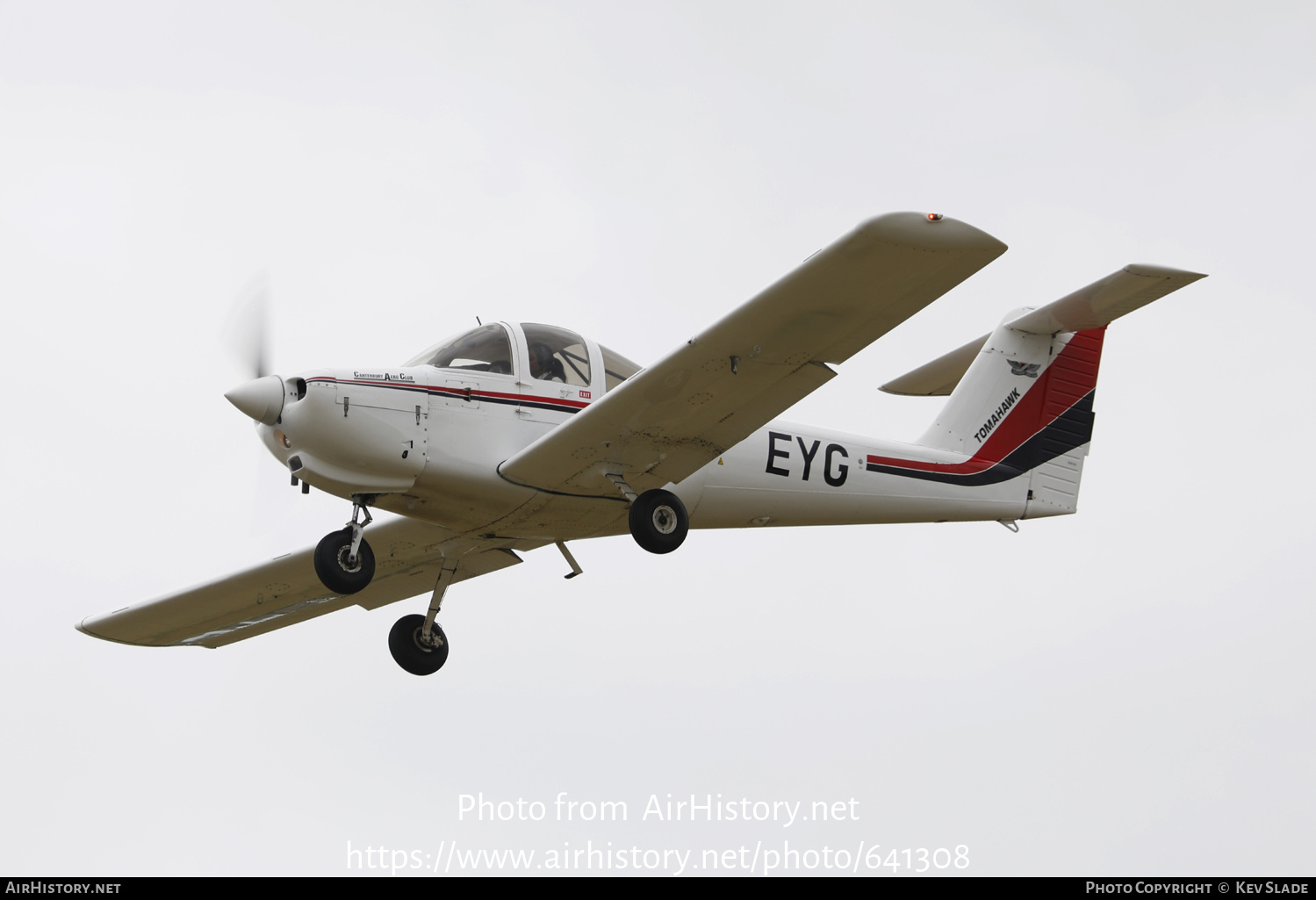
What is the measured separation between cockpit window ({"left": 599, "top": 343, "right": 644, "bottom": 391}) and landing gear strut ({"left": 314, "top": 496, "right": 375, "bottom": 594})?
2.21 meters

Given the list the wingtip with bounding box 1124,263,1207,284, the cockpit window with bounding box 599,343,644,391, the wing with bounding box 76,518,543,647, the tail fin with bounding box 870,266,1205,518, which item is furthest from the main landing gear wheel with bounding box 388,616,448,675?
the wingtip with bounding box 1124,263,1207,284

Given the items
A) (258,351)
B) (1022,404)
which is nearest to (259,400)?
(258,351)

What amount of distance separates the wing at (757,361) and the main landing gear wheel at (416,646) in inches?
87.4

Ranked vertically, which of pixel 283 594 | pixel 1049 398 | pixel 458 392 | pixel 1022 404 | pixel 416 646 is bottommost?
pixel 416 646

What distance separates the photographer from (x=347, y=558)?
10617 mm

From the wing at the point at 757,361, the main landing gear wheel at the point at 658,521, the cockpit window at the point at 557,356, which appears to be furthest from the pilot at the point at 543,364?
the main landing gear wheel at the point at 658,521

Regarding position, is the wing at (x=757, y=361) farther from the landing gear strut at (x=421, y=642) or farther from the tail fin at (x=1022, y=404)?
the tail fin at (x=1022, y=404)

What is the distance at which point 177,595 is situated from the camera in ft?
44.1

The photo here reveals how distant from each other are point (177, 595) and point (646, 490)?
17.1 feet

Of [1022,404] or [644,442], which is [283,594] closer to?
[644,442]

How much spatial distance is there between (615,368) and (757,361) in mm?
1682

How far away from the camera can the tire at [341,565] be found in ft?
34.6

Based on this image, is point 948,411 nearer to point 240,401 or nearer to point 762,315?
point 762,315

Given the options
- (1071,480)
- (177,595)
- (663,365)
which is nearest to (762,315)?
(663,365)
